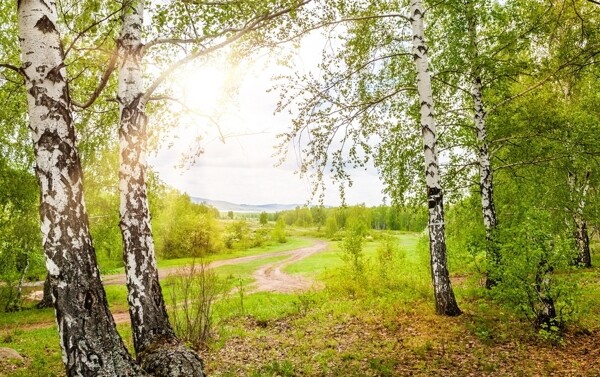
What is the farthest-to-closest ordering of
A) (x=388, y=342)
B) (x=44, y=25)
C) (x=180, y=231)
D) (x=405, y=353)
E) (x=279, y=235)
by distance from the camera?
1. (x=279, y=235)
2. (x=180, y=231)
3. (x=388, y=342)
4. (x=405, y=353)
5. (x=44, y=25)

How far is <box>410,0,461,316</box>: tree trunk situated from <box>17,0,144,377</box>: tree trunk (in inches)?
262

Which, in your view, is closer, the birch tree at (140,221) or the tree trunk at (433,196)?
the birch tree at (140,221)

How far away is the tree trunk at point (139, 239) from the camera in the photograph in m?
4.98

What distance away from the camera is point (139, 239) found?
535 centimetres

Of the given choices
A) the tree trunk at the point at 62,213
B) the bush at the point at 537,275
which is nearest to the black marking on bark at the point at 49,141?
the tree trunk at the point at 62,213

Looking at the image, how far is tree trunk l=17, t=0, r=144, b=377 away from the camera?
355 centimetres

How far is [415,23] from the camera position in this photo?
862cm

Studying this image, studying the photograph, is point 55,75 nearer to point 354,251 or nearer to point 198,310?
point 198,310

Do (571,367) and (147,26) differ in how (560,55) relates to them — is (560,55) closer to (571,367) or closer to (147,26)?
(571,367)

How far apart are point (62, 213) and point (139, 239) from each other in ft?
6.07


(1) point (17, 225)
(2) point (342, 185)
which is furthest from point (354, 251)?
(1) point (17, 225)

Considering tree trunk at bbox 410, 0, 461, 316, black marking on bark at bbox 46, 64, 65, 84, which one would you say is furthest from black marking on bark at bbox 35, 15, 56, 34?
tree trunk at bbox 410, 0, 461, 316

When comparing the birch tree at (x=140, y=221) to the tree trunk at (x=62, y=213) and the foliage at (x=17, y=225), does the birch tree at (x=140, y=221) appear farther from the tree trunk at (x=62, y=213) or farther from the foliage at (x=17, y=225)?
the foliage at (x=17, y=225)

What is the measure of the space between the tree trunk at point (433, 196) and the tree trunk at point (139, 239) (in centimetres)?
554
